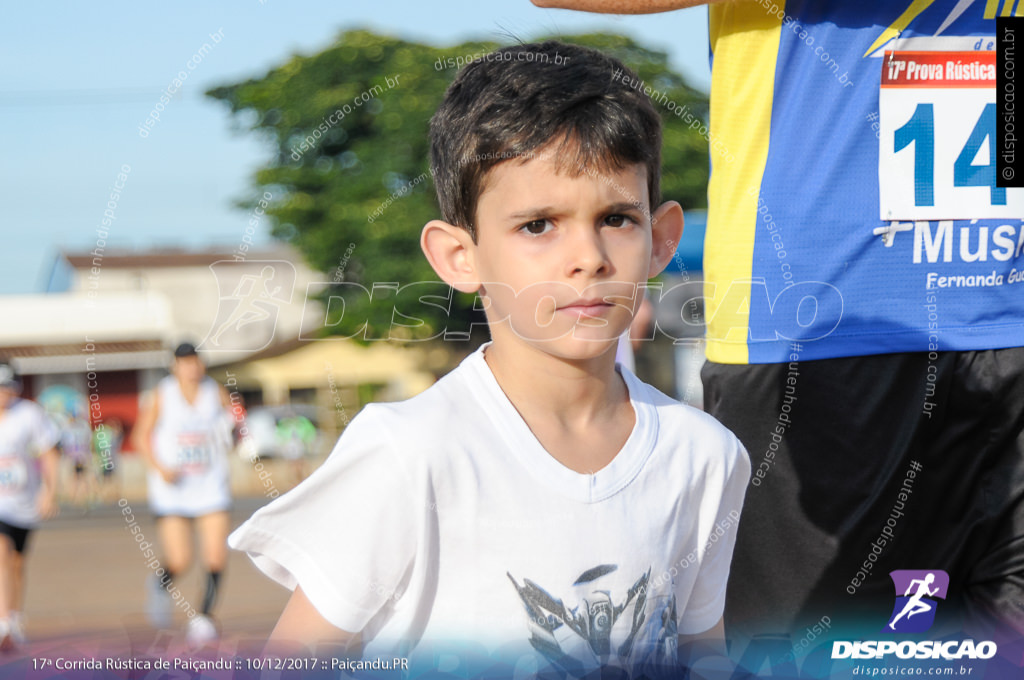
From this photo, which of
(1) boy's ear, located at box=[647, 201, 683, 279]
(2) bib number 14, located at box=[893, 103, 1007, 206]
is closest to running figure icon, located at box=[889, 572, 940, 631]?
(2) bib number 14, located at box=[893, 103, 1007, 206]

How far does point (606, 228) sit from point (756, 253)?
0.63 meters

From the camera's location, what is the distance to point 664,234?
159 centimetres

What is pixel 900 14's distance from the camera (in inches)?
76.7

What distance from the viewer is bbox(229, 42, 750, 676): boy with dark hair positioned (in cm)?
136

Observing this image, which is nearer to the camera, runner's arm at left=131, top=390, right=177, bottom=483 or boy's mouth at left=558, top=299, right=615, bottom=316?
boy's mouth at left=558, top=299, right=615, bottom=316

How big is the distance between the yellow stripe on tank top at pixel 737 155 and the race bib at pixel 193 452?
14.4ft

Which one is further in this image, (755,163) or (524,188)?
(755,163)

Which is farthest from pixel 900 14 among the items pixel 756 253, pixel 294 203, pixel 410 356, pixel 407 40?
pixel 410 356

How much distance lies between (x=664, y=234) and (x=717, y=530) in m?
0.45

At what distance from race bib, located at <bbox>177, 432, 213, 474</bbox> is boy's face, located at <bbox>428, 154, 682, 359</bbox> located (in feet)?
15.5

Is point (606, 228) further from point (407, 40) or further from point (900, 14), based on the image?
point (407, 40)

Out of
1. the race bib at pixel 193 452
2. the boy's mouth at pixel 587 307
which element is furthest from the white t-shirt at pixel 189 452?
the boy's mouth at pixel 587 307

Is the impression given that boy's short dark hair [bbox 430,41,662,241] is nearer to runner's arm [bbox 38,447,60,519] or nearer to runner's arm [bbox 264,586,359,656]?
runner's arm [bbox 264,586,359,656]

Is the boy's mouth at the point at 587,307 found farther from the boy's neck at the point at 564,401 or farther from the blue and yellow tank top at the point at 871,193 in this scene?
the blue and yellow tank top at the point at 871,193
